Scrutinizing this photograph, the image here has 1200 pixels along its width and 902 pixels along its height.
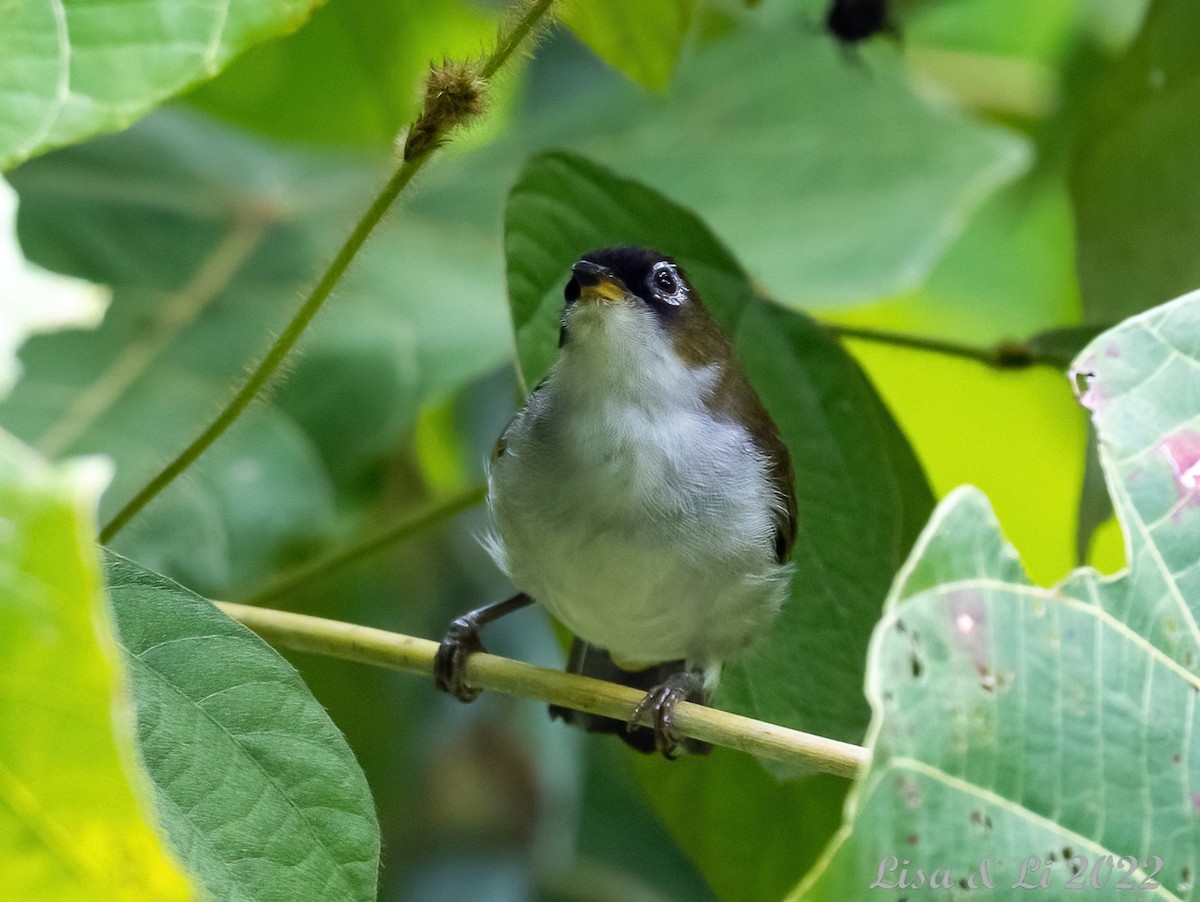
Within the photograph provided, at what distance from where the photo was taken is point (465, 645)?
9.70 ft

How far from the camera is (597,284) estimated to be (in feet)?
8.61

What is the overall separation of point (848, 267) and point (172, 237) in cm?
202

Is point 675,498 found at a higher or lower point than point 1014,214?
lower

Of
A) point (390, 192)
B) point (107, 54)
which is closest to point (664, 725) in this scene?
point (390, 192)

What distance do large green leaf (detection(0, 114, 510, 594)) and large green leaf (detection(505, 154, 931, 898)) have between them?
0.82 metres

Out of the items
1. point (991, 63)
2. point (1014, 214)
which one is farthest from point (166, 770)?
point (991, 63)

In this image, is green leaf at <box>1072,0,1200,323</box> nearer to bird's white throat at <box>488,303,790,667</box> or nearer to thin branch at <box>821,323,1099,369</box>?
thin branch at <box>821,323,1099,369</box>

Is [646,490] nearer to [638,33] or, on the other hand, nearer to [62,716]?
[638,33]

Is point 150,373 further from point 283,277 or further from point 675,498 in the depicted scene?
point 675,498

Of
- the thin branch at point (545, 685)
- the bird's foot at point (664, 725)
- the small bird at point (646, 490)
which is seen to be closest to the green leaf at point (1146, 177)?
the small bird at point (646, 490)

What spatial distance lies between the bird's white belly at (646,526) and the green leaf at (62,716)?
1.65 metres

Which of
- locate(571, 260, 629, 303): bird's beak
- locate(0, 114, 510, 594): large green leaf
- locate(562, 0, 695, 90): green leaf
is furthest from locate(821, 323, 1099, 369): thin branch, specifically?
locate(0, 114, 510, 594): large green leaf

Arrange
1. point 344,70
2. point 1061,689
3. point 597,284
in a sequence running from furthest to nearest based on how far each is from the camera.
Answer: point 344,70 → point 597,284 → point 1061,689

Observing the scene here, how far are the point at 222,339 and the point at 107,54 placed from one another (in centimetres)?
202
